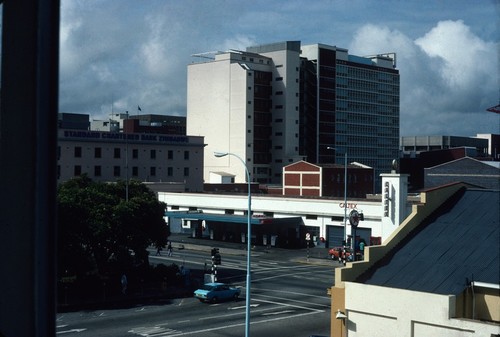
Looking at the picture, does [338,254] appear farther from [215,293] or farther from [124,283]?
[124,283]

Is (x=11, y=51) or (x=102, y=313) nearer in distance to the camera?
(x=11, y=51)

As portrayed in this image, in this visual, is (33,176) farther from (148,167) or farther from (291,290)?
(148,167)

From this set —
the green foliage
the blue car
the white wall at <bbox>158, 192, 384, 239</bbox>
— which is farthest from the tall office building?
the blue car

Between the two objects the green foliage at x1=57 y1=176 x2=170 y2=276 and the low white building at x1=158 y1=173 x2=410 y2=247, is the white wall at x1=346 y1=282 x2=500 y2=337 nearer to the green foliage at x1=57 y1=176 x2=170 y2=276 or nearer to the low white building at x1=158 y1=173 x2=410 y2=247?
the green foliage at x1=57 y1=176 x2=170 y2=276

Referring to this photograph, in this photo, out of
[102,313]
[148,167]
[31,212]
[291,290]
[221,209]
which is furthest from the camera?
[148,167]

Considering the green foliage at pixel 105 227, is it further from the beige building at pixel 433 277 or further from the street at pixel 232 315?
the beige building at pixel 433 277

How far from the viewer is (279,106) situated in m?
88.1

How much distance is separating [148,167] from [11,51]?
59895 mm

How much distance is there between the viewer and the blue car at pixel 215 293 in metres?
26.1

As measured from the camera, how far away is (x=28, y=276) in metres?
2.63

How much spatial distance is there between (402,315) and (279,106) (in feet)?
259

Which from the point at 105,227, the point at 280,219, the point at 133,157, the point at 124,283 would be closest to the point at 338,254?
the point at 280,219

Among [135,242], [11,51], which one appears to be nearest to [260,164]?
[135,242]

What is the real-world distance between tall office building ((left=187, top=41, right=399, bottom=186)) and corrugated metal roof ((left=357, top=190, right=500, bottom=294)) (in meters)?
71.6
